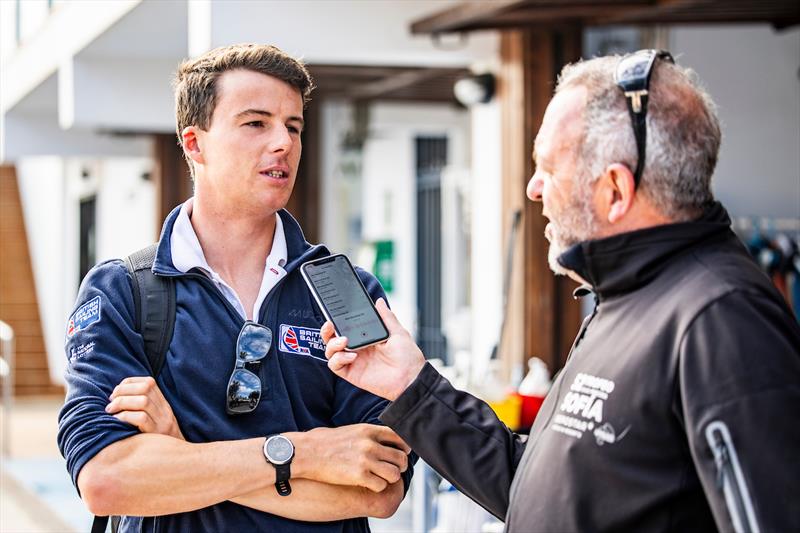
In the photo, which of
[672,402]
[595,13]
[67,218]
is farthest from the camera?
[67,218]

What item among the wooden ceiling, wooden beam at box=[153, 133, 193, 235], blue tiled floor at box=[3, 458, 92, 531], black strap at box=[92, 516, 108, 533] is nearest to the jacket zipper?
black strap at box=[92, 516, 108, 533]

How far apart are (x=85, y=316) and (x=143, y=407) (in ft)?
0.83

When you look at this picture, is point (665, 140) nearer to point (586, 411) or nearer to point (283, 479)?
point (586, 411)

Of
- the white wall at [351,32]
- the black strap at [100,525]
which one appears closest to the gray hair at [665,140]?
the black strap at [100,525]

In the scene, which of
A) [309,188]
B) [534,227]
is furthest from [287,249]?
[309,188]

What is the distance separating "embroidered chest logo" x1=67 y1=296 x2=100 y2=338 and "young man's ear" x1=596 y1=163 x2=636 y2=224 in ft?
3.45

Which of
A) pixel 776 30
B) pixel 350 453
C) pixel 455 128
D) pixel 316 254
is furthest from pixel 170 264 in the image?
pixel 455 128

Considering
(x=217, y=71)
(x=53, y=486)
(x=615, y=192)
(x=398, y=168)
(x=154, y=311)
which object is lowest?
(x=53, y=486)

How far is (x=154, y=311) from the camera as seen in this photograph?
236 cm

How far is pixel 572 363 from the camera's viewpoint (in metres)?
1.99

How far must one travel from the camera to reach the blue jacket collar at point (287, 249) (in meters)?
2.40

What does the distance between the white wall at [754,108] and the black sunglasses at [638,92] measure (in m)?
5.71

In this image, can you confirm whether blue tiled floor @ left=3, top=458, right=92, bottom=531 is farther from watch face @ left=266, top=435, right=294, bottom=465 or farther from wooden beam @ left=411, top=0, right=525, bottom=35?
watch face @ left=266, top=435, right=294, bottom=465

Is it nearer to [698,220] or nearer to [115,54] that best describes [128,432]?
[698,220]
